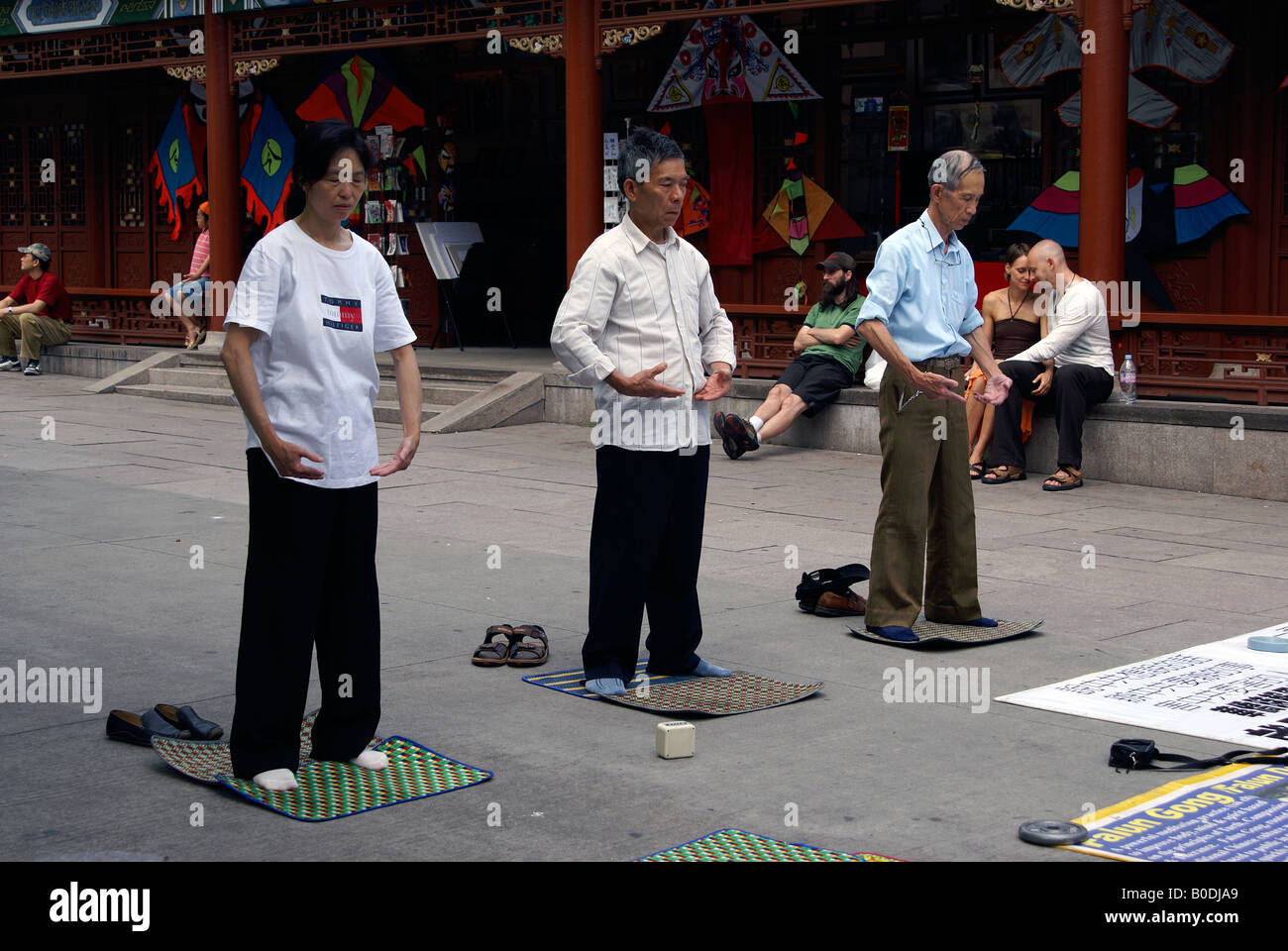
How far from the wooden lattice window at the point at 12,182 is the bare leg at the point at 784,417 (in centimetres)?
1364

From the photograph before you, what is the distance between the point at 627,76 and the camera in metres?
17.2

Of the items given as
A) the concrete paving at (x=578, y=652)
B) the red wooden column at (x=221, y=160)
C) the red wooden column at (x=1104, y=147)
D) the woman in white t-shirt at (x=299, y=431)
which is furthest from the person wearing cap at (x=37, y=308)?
the woman in white t-shirt at (x=299, y=431)

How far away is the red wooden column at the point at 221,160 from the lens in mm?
17625

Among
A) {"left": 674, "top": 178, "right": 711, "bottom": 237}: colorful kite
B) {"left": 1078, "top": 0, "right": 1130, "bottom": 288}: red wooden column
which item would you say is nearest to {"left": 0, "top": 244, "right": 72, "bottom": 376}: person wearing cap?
{"left": 674, "top": 178, "right": 711, "bottom": 237}: colorful kite

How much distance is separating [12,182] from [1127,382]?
1649 cm

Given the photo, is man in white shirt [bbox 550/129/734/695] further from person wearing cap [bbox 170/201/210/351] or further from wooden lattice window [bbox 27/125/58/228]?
wooden lattice window [bbox 27/125/58/228]

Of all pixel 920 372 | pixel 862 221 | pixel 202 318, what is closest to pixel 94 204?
pixel 202 318

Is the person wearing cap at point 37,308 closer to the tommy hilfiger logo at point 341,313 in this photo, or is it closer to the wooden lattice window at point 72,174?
the wooden lattice window at point 72,174

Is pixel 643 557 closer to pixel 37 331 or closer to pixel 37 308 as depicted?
pixel 37 308

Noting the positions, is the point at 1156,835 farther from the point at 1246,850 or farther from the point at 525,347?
the point at 525,347

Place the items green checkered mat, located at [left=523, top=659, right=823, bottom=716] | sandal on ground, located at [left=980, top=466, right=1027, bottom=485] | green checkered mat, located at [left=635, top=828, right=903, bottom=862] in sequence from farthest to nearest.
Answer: sandal on ground, located at [left=980, top=466, right=1027, bottom=485]
green checkered mat, located at [left=523, top=659, right=823, bottom=716]
green checkered mat, located at [left=635, top=828, right=903, bottom=862]

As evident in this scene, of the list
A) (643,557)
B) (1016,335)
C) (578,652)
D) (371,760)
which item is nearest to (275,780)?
(371,760)

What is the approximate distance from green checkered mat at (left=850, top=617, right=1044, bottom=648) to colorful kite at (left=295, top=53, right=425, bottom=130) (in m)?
12.2

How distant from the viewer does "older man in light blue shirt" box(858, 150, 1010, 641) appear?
6.86m
